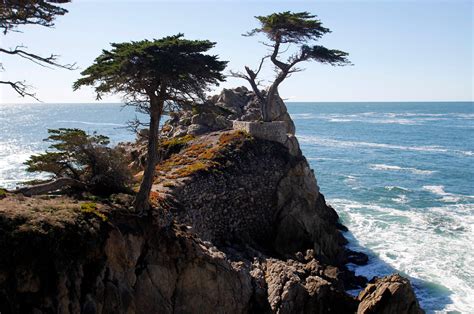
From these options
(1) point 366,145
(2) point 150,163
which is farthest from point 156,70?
(1) point 366,145

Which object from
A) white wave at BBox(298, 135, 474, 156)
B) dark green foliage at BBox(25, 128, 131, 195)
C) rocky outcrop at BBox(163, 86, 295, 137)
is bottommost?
white wave at BBox(298, 135, 474, 156)

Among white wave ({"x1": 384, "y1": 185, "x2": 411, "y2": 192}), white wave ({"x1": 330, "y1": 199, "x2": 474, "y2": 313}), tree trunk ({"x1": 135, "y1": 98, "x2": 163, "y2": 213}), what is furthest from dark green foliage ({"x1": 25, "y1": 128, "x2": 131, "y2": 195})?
white wave ({"x1": 384, "y1": 185, "x2": 411, "y2": 192})

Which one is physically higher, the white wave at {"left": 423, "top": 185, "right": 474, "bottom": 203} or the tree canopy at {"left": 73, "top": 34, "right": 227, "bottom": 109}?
the tree canopy at {"left": 73, "top": 34, "right": 227, "bottom": 109}

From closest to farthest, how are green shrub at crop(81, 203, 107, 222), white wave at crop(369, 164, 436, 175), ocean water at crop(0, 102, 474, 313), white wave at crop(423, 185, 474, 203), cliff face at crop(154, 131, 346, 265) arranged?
green shrub at crop(81, 203, 107, 222) → cliff face at crop(154, 131, 346, 265) → ocean water at crop(0, 102, 474, 313) → white wave at crop(423, 185, 474, 203) → white wave at crop(369, 164, 436, 175)

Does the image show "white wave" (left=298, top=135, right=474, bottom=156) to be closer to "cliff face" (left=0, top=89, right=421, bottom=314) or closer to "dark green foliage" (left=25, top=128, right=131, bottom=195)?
"cliff face" (left=0, top=89, right=421, bottom=314)

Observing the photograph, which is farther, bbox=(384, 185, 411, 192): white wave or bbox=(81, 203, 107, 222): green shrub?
bbox=(384, 185, 411, 192): white wave

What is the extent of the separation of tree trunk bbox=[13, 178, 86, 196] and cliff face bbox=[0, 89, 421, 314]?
4.75ft

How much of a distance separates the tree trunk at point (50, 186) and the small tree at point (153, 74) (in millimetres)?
3195

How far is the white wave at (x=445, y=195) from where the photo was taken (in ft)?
152

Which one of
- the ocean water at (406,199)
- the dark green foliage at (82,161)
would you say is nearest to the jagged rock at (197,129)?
the ocean water at (406,199)

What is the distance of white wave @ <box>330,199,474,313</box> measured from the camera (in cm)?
2697

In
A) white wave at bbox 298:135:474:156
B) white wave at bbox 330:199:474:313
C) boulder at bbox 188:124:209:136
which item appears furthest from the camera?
white wave at bbox 298:135:474:156

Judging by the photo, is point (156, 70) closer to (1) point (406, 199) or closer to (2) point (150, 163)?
(2) point (150, 163)

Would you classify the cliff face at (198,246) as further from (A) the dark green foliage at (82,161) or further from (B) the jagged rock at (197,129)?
(B) the jagged rock at (197,129)
